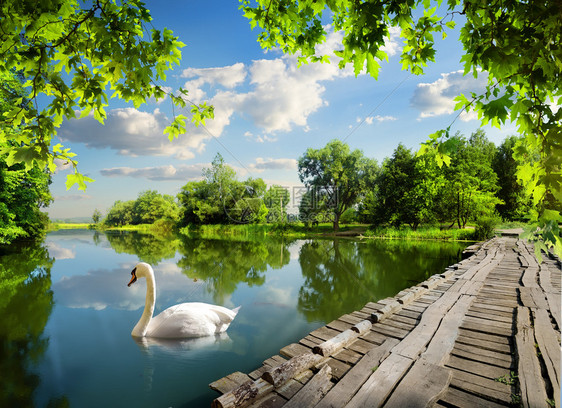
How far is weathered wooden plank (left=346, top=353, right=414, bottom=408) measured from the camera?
97.5 inches

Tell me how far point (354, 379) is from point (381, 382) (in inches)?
10.7

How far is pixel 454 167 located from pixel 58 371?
109 feet

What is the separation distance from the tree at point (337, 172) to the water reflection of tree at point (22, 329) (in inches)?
1182

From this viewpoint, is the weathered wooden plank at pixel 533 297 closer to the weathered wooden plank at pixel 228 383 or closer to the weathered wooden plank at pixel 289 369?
the weathered wooden plank at pixel 289 369

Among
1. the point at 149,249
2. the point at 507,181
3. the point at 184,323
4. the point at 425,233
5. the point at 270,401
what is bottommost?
the point at 149,249

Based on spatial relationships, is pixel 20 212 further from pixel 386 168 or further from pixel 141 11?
pixel 386 168

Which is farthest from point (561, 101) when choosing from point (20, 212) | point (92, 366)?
point (20, 212)

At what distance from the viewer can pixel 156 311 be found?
7855mm

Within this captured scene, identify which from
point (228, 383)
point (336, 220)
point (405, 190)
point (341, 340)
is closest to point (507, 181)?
point (405, 190)

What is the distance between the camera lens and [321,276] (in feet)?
40.1

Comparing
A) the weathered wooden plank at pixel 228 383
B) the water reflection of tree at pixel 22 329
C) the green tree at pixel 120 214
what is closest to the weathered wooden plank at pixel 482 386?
the weathered wooden plank at pixel 228 383

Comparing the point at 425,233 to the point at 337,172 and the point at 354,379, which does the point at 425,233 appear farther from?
the point at 354,379

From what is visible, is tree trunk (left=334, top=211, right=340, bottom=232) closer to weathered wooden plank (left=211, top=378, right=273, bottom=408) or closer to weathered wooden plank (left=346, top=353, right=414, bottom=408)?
weathered wooden plank (left=346, top=353, right=414, bottom=408)

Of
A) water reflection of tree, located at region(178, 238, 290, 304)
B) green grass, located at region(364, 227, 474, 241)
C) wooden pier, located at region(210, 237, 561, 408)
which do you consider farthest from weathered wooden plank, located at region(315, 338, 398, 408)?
green grass, located at region(364, 227, 474, 241)
